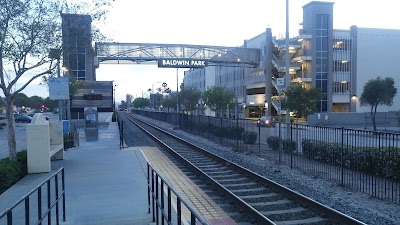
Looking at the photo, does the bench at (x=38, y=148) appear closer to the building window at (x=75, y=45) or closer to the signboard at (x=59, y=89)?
the building window at (x=75, y=45)

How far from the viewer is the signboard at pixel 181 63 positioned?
43.4m

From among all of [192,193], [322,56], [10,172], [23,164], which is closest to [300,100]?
[192,193]

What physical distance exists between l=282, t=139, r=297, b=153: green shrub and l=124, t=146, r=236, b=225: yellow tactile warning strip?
4.58 m

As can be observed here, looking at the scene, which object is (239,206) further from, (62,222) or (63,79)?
(63,79)

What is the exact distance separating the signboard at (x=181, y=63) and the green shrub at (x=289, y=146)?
28080 mm

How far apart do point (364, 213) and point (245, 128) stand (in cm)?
1439

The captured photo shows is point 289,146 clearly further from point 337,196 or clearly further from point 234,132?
point 234,132

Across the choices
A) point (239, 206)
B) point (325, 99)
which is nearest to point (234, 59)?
point (325, 99)

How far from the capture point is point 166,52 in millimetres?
46375

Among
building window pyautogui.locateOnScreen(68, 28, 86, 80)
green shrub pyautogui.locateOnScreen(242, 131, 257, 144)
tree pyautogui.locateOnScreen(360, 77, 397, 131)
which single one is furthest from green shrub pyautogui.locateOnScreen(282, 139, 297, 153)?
tree pyautogui.locateOnScreen(360, 77, 397, 131)

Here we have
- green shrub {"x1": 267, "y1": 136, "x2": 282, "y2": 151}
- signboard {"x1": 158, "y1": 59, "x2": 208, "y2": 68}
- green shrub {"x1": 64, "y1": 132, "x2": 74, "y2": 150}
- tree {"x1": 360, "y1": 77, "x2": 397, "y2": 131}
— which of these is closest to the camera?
green shrub {"x1": 267, "y1": 136, "x2": 282, "y2": 151}

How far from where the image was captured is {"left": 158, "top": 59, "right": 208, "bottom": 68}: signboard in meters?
43.4

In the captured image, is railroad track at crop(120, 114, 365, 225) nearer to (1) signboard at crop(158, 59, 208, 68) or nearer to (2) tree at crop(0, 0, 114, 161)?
(2) tree at crop(0, 0, 114, 161)

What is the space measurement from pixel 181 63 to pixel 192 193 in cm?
3447
